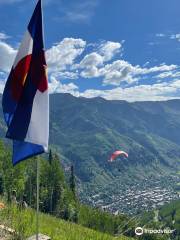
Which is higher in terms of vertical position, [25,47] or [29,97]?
→ [25,47]

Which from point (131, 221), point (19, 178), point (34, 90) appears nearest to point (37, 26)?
point (34, 90)

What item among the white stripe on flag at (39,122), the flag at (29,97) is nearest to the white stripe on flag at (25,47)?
the flag at (29,97)

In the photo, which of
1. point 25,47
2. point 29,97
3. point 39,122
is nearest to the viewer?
point 39,122

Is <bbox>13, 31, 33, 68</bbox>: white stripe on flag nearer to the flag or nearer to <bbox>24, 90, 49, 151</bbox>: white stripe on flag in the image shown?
the flag

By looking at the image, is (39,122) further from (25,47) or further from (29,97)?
(25,47)

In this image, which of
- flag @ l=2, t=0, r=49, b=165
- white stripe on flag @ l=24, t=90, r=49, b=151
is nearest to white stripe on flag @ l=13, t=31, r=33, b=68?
flag @ l=2, t=0, r=49, b=165

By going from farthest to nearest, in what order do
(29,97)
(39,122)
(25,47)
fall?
1. (25,47)
2. (29,97)
3. (39,122)

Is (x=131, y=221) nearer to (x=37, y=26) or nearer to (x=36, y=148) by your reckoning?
(x=36, y=148)

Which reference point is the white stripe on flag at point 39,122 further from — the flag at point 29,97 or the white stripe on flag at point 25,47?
the white stripe on flag at point 25,47

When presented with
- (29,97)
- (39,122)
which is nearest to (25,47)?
(29,97)
